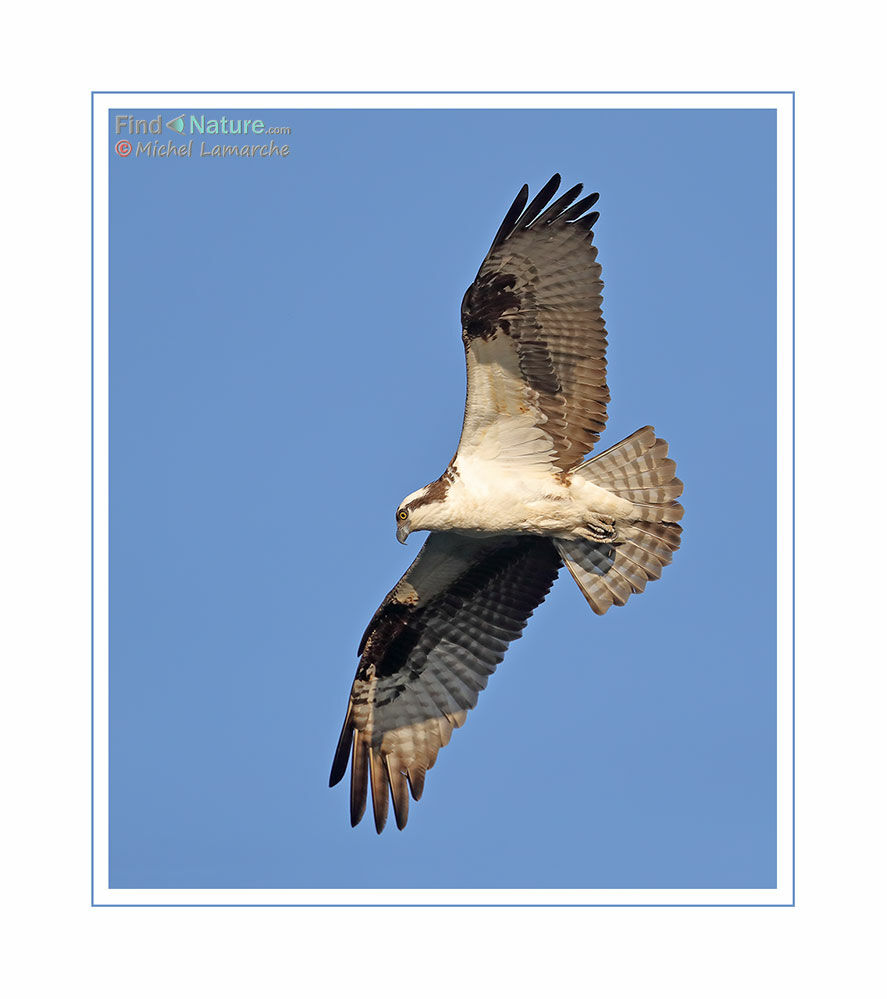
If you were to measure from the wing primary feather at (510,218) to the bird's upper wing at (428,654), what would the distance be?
2160 mm

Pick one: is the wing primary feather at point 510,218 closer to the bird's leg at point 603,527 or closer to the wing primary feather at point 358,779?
the bird's leg at point 603,527

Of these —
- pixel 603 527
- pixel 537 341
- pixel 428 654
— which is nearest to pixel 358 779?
pixel 428 654

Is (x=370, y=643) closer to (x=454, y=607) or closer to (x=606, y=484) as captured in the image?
(x=454, y=607)

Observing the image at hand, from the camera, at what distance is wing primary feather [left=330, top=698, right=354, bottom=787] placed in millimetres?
9305

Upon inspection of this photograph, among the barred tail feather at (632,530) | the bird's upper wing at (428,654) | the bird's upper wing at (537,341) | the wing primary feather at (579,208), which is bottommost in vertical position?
the bird's upper wing at (428,654)

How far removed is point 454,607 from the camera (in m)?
9.47

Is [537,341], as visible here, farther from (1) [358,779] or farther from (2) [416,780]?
(1) [358,779]

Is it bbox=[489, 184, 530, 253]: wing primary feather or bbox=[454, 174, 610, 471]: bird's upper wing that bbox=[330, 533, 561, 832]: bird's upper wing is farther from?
bbox=[489, 184, 530, 253]: wing primary feather

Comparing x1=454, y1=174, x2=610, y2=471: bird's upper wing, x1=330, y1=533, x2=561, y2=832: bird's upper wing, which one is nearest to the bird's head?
x1=454, y1=174, x2=610, y2=471: bird's upper wing

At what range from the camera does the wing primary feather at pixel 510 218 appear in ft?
26.4

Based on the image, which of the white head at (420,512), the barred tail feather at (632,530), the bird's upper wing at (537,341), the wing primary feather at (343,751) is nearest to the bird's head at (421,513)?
the white head at (420,512)

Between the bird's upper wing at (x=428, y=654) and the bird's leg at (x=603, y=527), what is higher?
the bird's leg at (x=603, y=527)

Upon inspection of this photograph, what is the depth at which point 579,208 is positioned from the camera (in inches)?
322
